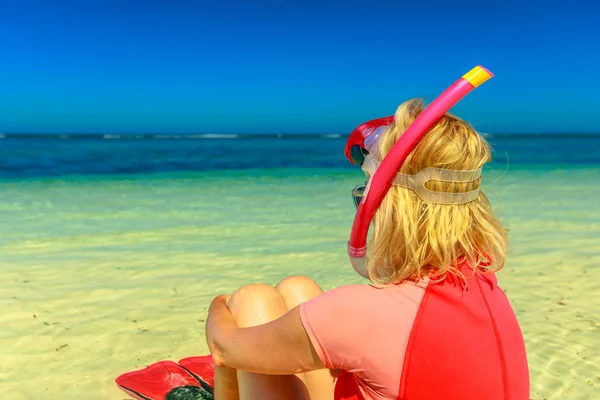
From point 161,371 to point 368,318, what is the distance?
2.12 metres

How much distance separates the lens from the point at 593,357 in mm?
3438

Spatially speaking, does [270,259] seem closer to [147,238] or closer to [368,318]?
[147,238]

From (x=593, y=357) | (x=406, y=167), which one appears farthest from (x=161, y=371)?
(x=593, y=357)

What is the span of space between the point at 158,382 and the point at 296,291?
1.17 metres

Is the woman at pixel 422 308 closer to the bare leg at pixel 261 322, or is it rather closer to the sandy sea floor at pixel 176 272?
the bare leg at pixel 261 322

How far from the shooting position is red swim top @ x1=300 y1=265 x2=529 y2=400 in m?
1.46

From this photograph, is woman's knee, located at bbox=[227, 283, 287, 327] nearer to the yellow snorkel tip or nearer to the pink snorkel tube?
the pink snorkel tube

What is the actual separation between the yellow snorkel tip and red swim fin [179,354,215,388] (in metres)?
2.17

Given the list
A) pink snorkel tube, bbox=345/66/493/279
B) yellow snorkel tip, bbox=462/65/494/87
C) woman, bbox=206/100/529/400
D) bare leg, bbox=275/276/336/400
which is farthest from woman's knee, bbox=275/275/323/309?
yellow snorkel tip, bbox=462/65/494/87

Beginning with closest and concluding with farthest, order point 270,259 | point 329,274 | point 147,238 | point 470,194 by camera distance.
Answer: point 470,194, point 329,274, point 270,259, point 147,238

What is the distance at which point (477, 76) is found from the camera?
1.55 metres

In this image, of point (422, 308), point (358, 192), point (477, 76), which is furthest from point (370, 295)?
point (477, 76)

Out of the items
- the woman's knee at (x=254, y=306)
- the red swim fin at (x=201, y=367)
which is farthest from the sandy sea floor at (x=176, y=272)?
the woman's knee at (x=254, y=306)

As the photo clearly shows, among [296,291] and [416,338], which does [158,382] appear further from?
[416,338]
